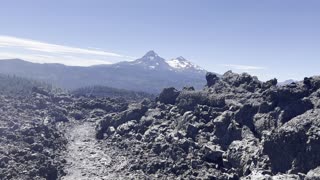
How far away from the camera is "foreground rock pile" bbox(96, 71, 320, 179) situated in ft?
290

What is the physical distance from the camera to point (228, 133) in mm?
117375

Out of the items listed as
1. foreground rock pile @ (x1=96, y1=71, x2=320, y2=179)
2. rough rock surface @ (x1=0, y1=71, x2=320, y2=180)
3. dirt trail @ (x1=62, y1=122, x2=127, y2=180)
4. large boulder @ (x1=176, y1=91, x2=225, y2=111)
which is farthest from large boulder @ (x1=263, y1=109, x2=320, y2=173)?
large boulder @ (x1=176, y1=91, x2=225, y2=111)

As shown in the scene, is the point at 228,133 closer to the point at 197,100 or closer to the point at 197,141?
the point at 197,141

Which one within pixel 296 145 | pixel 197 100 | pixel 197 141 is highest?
pixel 197 100

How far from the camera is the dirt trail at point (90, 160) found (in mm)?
109750

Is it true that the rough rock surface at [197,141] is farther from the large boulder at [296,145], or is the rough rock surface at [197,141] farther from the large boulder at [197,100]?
the large boulder at [197,100]

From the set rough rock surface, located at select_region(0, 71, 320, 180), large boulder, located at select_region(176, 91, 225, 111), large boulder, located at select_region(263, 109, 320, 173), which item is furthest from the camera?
large boulder, located at select_region(176, 91, 225, 111)

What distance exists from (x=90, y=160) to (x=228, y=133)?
43210 millimetres

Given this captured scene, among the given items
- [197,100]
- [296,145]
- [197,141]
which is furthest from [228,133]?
[197,100]

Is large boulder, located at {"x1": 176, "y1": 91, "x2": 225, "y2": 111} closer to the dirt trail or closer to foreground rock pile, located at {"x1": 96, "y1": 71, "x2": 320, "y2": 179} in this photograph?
foreground rock pile, located at {"x1": 96, "y1": 71, "x2": 320, "y2": 179}

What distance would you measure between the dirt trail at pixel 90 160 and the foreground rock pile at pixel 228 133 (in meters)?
4.74

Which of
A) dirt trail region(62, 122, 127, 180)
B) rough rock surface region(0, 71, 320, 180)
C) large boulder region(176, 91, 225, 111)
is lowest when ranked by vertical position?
dirt trail region(62, 122, 127, 180)

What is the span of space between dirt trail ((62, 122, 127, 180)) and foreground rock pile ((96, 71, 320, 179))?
15.5 ft

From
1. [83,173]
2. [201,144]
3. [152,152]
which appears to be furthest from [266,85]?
[83,173]
